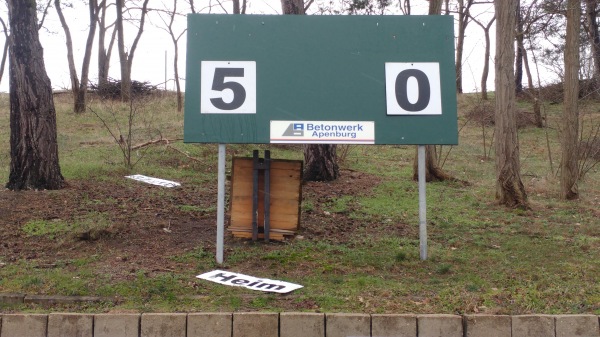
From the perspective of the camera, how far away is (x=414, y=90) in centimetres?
703

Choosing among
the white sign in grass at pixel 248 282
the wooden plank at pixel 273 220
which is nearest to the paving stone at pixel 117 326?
the white sign in grass at pixel 248 282

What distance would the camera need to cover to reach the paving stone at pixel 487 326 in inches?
207

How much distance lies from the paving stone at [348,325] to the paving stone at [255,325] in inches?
16.6

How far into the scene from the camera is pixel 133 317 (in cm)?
527

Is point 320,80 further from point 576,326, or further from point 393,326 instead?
point 576,326

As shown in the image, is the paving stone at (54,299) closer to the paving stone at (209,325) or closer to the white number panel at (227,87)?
the paving stone at (209,325)

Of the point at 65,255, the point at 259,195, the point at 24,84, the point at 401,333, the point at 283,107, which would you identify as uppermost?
the point at 24,84

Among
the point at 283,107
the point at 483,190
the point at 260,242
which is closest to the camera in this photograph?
the point at 283,107

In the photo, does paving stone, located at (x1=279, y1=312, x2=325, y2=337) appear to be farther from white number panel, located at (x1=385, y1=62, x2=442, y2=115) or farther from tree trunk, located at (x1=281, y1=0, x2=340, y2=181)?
tree trunk, located at (x1=281, y1=0, x2=340, y2=181)

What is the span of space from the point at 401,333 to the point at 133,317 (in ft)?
7.05

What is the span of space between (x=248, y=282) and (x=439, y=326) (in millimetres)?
1901

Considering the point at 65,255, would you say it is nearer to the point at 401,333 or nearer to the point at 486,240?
the point at 401,333

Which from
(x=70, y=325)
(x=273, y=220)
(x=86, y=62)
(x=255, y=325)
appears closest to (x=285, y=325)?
(x=255, y=325)

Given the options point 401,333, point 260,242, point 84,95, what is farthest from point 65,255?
point 84,95
